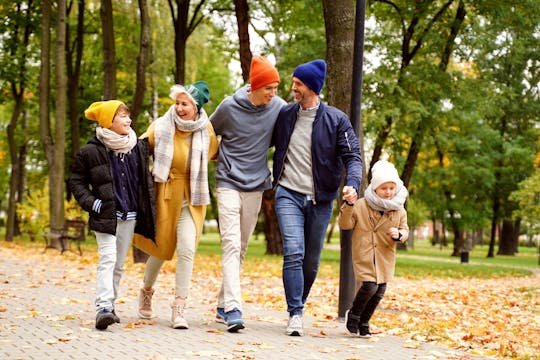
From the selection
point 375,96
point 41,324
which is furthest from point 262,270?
point 41,324

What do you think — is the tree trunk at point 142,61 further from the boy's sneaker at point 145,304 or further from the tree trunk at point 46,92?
the boy's sneaker at point 145,304

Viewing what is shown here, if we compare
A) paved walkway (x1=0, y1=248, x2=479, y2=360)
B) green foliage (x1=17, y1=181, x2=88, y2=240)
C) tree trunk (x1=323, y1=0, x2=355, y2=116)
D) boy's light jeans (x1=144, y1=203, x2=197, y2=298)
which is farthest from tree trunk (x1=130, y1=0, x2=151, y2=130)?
green foliage (x1=17, y1=181, x2=88, y2=240)

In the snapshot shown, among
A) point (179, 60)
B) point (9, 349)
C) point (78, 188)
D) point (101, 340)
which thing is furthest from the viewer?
point (179, 60)

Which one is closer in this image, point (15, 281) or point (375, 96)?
point (15, 281)

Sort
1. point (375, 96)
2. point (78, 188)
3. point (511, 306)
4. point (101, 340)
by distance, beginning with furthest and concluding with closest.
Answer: point (375, 96) → point (511, 306) → point (78, 188) → point (101, 340)

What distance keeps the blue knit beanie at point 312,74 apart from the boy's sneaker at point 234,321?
6.76ft

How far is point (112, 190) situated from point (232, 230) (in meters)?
1.10

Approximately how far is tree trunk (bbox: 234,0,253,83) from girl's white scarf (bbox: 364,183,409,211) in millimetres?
13603

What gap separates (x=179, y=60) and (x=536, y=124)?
26.8m

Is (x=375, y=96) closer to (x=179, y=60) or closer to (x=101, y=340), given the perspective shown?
(x=179, y=60)

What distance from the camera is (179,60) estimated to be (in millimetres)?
21547

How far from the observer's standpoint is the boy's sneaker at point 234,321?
6.88 m

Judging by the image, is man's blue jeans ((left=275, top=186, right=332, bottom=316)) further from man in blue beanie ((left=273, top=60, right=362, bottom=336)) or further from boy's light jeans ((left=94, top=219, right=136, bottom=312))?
boy's light jeans ((left=94, top=219, right=136, bottom=312))

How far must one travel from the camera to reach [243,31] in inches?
800
